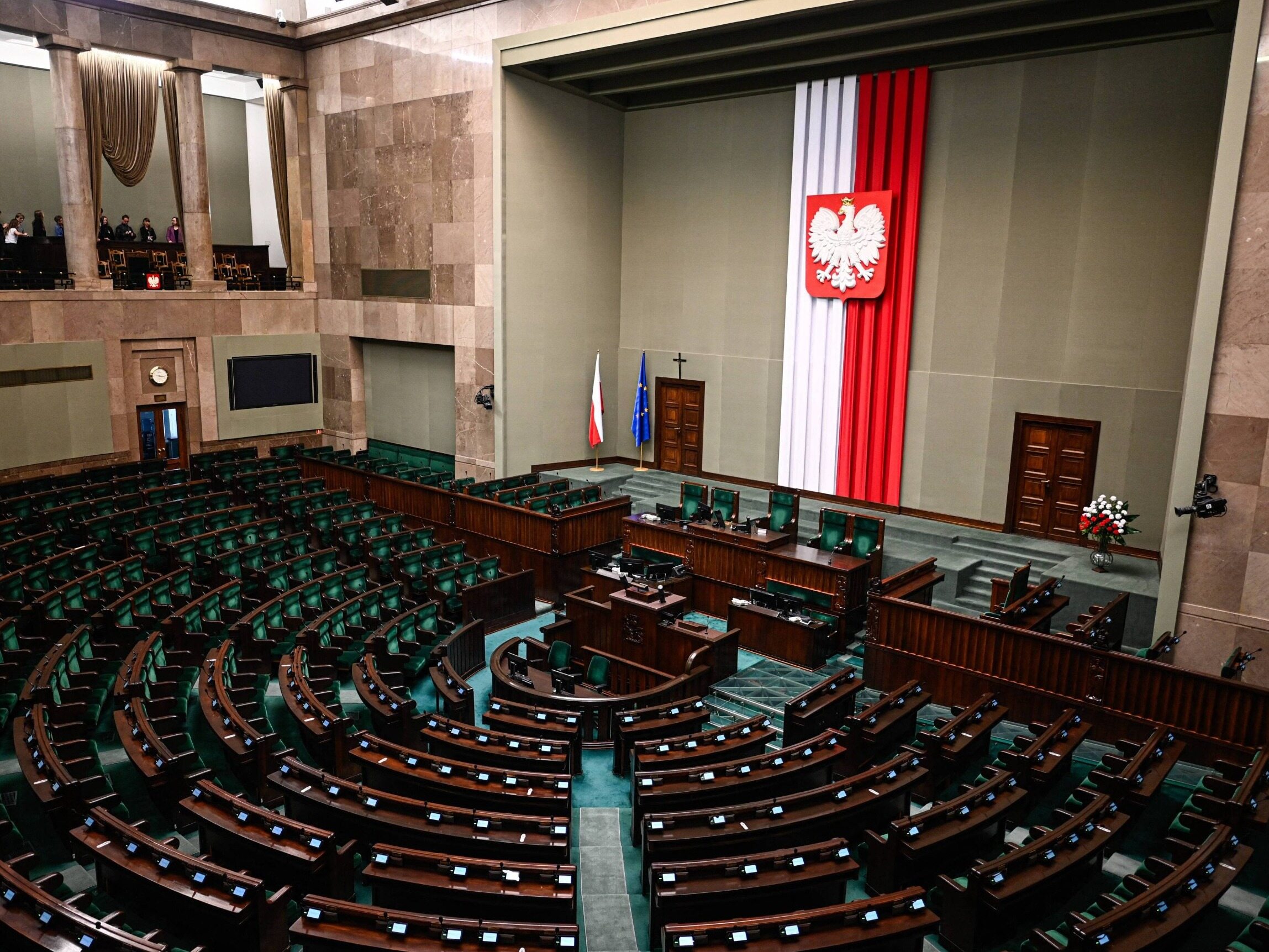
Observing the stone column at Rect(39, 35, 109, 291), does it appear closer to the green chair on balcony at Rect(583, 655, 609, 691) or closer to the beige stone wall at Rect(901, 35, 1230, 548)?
the green chair on balcony at Rect(583, 655, 609, 691)

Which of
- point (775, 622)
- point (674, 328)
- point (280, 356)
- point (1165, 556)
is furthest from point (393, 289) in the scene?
point (1165, 556)

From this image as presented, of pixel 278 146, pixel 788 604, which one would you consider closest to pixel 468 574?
pixel 788 604

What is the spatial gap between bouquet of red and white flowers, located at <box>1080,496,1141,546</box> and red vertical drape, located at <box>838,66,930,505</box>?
2.99 meters

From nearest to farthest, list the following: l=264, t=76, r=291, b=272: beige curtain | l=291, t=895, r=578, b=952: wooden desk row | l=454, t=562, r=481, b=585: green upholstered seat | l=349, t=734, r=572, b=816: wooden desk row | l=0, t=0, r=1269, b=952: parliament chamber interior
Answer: l=291, t=895, r=578, b=952: wooden desk row, l=0, t=0, r=1269, b=952: parliament chamber interior, l=349, t=734, r=572, b=816: wooden desk row, l=454, t=562, r=481, b=585: green upholstered seat, l=264, t=76, r=291, b=272: beige curtain

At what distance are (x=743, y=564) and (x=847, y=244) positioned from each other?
5.21 metres

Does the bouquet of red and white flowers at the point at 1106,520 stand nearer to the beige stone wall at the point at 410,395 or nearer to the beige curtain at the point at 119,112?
the beige stone wall at the point at 410,395

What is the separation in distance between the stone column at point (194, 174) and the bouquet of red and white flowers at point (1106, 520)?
13766 millimetres

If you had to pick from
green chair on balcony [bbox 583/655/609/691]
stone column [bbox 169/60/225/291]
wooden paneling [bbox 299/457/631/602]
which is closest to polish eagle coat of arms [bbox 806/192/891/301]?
wooden paneling [bbox 299/457/631/602]

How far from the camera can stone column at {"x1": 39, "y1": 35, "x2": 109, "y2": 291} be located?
46.0 feet

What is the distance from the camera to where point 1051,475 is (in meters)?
11.7

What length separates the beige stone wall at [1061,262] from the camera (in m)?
10.6

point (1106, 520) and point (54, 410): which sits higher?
point (54, 410)

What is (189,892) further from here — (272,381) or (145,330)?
(272,381)

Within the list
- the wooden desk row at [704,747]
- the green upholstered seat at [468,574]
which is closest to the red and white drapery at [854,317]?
the green upholstered seat at [468,574]
